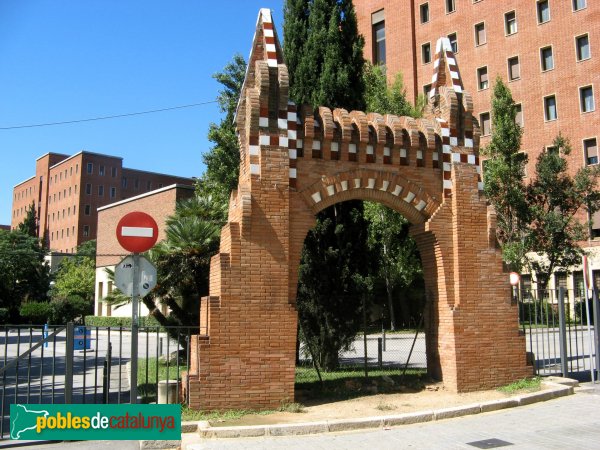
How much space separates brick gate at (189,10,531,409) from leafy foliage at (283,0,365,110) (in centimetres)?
380

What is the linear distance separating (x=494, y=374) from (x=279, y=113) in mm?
6668

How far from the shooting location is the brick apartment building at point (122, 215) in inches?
1408

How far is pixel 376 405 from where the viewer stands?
10016 millimetres

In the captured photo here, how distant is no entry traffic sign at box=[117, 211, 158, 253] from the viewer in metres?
7.36

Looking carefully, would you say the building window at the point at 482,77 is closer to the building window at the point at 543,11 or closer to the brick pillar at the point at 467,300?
the building window at the point at 543,11

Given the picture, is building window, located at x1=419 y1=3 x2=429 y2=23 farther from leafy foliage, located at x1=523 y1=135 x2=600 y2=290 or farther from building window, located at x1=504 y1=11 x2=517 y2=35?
leafy foliage, located at x1=523 y1=135 x2=600 y2=290

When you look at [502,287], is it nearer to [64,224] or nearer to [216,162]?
[216,162]

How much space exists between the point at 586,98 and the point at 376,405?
1255 inches

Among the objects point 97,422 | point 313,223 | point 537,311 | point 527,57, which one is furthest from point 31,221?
point 97,422

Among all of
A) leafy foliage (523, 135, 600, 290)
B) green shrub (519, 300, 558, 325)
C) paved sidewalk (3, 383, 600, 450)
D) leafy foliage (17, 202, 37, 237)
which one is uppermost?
leafy foliage (17, 202, 37, 237)

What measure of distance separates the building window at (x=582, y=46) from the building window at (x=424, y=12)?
1268cm

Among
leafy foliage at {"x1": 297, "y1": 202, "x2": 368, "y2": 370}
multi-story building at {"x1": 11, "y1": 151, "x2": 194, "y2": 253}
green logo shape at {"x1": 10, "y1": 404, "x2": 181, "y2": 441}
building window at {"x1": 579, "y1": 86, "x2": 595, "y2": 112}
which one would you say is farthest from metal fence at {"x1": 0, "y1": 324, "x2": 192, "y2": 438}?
multi-story building at {"x1": 11, "y1": 151, "x2": 194, "y2": 253}

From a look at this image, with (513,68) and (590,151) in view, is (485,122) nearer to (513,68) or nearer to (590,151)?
(513,68)

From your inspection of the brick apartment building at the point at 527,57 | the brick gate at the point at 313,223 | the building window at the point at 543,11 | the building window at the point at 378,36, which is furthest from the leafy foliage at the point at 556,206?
the building window at the point at 378,36
